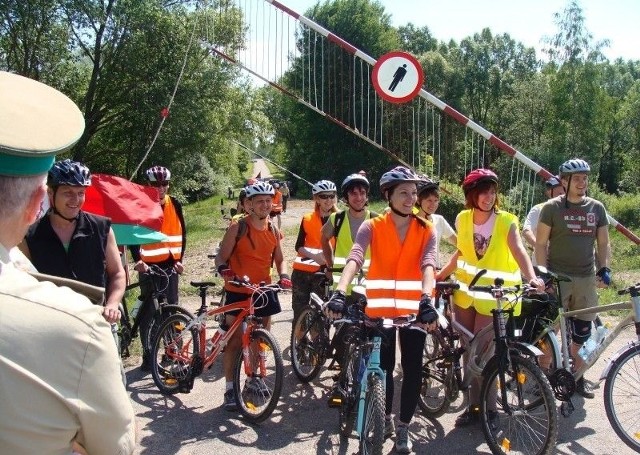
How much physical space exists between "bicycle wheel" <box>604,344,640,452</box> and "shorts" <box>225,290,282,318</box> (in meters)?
2.64

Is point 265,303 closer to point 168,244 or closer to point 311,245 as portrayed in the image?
point 311,245

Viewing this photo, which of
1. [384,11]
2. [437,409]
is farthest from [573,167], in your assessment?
[384,11]

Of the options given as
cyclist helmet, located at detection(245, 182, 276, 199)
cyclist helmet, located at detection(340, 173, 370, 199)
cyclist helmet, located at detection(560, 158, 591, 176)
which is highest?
cyclist helmet, located at detection(560, 158, 591, 176)

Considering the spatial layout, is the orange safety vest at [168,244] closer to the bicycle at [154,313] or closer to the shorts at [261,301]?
the bicycle at [154,313]

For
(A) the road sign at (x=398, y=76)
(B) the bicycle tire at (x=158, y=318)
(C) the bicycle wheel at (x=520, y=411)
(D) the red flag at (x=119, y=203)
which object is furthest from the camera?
(A) the road sign at (x=398, y=76)

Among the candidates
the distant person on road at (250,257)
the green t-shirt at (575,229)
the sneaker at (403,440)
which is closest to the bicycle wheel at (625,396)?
the green t-shirt at (575,229)

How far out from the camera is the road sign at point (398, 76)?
7199 mm

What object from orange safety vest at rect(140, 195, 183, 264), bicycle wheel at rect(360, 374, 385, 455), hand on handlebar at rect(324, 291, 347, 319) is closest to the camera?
hand on handlebar at rect(324, 291, 347, 319)

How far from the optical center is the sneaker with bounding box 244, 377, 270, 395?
5000 millimetres

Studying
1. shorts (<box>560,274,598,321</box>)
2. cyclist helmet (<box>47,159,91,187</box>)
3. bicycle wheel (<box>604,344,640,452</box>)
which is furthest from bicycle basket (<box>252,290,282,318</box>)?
bicycle wheel (<box>604,344,640,452</box>)

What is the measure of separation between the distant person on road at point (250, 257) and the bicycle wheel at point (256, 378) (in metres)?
0.12

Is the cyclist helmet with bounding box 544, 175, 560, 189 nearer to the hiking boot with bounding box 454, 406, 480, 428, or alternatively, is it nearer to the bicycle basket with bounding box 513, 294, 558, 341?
the bicycle basket with bounding box 513, 294, 558, 341

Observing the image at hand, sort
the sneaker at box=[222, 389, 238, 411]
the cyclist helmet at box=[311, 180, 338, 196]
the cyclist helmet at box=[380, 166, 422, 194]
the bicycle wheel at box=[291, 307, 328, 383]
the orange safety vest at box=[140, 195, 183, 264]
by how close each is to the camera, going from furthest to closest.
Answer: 1. the cyclist helmet at box=[311, 180, 338, 196]
2. the orange safety vest at box=[140, 195, 183, 264]
3. the bicycle wheel at box=[291, 307, 328, 383]
4. the sneaker at box=[222, 389, 238, 411]
5. the cyclist helmet at box=[380, 166, 422, 194]

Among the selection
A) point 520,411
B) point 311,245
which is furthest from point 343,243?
point 520,411
